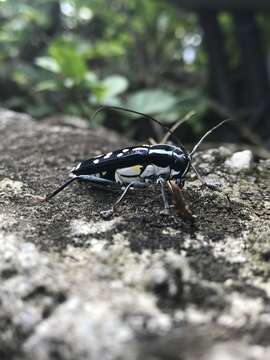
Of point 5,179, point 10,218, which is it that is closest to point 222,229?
point 10,218

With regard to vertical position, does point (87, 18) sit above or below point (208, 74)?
above

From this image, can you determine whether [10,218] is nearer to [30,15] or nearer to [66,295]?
[66,295]

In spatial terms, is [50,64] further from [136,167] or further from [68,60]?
[136,167]

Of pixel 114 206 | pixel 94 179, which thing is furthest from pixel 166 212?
pixel 94 179

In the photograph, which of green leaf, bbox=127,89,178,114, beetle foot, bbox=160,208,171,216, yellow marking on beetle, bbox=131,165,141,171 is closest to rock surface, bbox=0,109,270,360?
beetle foot, bbox=160,208,171,216

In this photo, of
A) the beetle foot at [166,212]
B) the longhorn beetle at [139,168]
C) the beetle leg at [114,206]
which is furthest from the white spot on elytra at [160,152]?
the beetle foot at [166,212]
